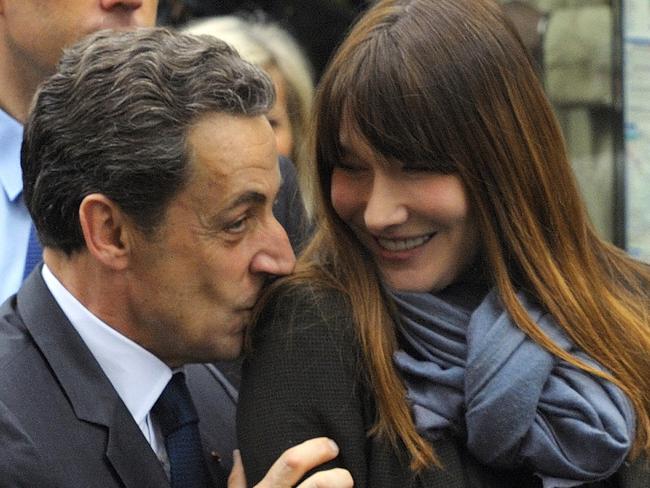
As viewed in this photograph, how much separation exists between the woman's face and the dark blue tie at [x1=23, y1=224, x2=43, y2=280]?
3.21 ft

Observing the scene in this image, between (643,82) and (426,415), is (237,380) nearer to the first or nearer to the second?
(426,415)

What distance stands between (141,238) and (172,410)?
0.37 metres

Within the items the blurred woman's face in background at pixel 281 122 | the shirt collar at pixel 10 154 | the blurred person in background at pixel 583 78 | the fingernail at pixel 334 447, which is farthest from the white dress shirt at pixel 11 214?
the blurred person in background at pixel 583 78

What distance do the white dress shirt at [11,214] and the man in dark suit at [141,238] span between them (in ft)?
1.82

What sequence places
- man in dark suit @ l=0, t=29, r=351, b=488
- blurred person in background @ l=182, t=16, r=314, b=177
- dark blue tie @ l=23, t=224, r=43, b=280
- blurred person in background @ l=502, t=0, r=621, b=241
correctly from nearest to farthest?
man in dark suit @ l=0, t=29, r=351, b=488
dark blue tie @ l=23, t=224, r=43, b=280
blurred person in background @ l=182, t=16, r=314, b=177
blurred person in background @ l=502, t=0, r=621, b=241

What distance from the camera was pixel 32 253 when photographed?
3.42 metres

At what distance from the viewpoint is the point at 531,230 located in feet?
8.87

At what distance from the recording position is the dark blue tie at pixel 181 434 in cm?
282

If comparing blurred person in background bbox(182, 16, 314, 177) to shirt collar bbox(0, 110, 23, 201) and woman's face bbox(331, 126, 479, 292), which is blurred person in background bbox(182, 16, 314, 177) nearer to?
shirt collar bbox(0, 110, 23, 201)

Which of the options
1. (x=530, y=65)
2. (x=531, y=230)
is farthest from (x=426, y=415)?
(x=530, y=65)

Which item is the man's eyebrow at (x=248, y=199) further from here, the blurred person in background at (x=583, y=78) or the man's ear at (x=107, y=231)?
the blurred person in background at (x=583, y=78)

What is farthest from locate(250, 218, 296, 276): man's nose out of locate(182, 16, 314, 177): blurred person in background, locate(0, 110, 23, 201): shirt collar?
locate(182, 16, 314, 177): blurred person in background

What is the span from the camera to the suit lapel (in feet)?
8.82

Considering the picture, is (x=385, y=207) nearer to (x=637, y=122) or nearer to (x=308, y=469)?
(x=308, y=469)
